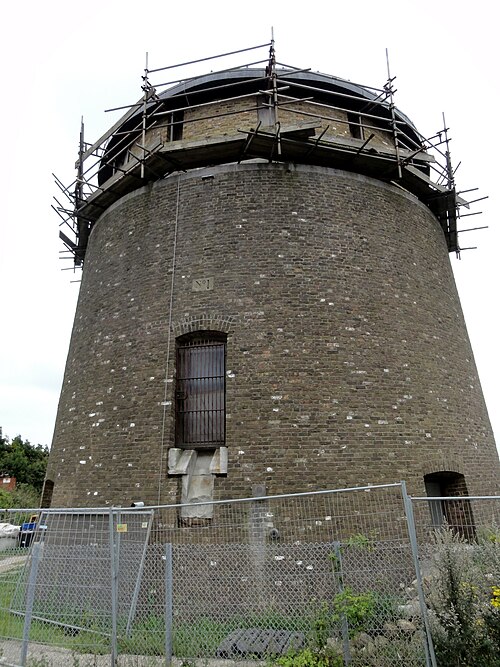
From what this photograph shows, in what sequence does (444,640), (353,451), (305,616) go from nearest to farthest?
1. (444,640)
2. (305,616)
3. (353,451)

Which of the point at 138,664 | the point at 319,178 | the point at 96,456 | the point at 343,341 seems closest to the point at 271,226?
the point at 319,178

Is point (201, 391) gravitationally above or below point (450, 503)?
above

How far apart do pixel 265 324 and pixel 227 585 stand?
4.32 meters

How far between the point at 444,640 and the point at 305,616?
1884mm

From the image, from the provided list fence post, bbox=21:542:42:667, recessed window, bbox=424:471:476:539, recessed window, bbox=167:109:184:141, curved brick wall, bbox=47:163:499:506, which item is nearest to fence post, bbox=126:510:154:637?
curved brick wall, bbox=47:163:499:506

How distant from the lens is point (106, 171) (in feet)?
44.4

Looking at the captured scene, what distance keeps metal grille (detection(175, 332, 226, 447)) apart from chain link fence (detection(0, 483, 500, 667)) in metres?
1.28

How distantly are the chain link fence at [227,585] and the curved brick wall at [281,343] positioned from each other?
0.53 m

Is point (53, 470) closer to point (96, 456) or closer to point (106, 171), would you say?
point (96, 456)

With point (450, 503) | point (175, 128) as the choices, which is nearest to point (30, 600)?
point (450, 503)

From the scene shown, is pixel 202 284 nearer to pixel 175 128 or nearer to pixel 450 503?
pixel 175 128

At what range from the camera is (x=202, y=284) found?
9.49m

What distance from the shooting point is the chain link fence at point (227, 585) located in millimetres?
5344

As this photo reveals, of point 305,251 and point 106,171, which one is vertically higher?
point 106,171
